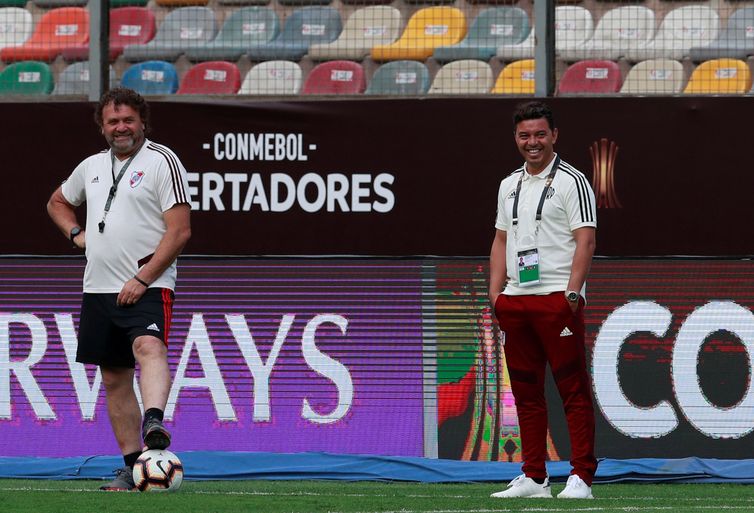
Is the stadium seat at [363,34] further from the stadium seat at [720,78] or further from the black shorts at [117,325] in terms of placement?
the black shorts at [117,325]

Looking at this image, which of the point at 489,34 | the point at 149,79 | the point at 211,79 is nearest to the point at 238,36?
the point at 211,79

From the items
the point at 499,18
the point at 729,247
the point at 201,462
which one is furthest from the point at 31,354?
the point at 729,247

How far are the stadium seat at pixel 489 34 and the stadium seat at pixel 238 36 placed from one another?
3.29 feet

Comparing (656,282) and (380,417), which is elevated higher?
(656,282)

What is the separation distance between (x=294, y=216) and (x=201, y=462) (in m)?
1.47

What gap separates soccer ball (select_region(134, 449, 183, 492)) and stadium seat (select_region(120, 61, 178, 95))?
10.3 ft

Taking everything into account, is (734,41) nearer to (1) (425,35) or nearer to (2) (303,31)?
(1) (425,35)

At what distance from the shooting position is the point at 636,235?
745 cm

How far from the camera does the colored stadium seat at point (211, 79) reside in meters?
8.00

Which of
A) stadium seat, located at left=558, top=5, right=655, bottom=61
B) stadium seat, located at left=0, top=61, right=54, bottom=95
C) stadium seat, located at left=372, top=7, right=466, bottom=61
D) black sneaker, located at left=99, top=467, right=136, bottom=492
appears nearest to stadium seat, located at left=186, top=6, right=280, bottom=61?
stadium seat, located at left=372, top=7, right=466, bottom=61

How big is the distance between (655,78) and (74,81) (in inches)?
131

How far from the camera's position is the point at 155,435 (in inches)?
213

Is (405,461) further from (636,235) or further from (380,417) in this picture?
(636,235)

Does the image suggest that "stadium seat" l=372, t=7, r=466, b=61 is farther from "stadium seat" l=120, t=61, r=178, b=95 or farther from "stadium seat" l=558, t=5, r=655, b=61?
"stadium seat" l=120, t=61, r=178, b=95
